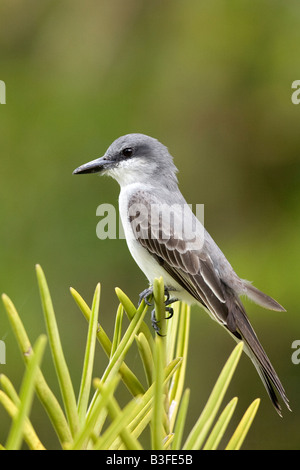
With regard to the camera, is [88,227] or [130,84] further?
[130,84]

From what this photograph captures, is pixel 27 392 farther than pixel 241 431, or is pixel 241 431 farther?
pixel 241 431

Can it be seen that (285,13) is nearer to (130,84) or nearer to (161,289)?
(130,84)

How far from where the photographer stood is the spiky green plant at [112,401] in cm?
75

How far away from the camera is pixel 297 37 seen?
3.08 m

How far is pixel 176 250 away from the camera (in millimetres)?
2412

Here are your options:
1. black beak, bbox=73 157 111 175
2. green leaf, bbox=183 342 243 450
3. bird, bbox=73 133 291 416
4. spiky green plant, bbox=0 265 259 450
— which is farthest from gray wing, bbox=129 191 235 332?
green leaf, bbox=183 342 243 450

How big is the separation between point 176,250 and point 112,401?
1690 millimetres

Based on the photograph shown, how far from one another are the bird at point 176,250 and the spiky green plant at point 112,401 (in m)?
A: 0.88

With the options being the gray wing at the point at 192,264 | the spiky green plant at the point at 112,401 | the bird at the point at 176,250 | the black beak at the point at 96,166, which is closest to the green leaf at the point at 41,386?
the spiky green plant at the point at 112,401

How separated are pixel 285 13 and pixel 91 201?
4.43 ft

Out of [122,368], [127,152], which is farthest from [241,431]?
[127,152]

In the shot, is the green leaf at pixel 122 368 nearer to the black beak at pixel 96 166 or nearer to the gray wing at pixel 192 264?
the gray wing at pixel 192 264

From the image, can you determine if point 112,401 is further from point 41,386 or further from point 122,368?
point 122,368

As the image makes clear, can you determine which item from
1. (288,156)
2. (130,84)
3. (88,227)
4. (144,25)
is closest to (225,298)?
(88,227)
